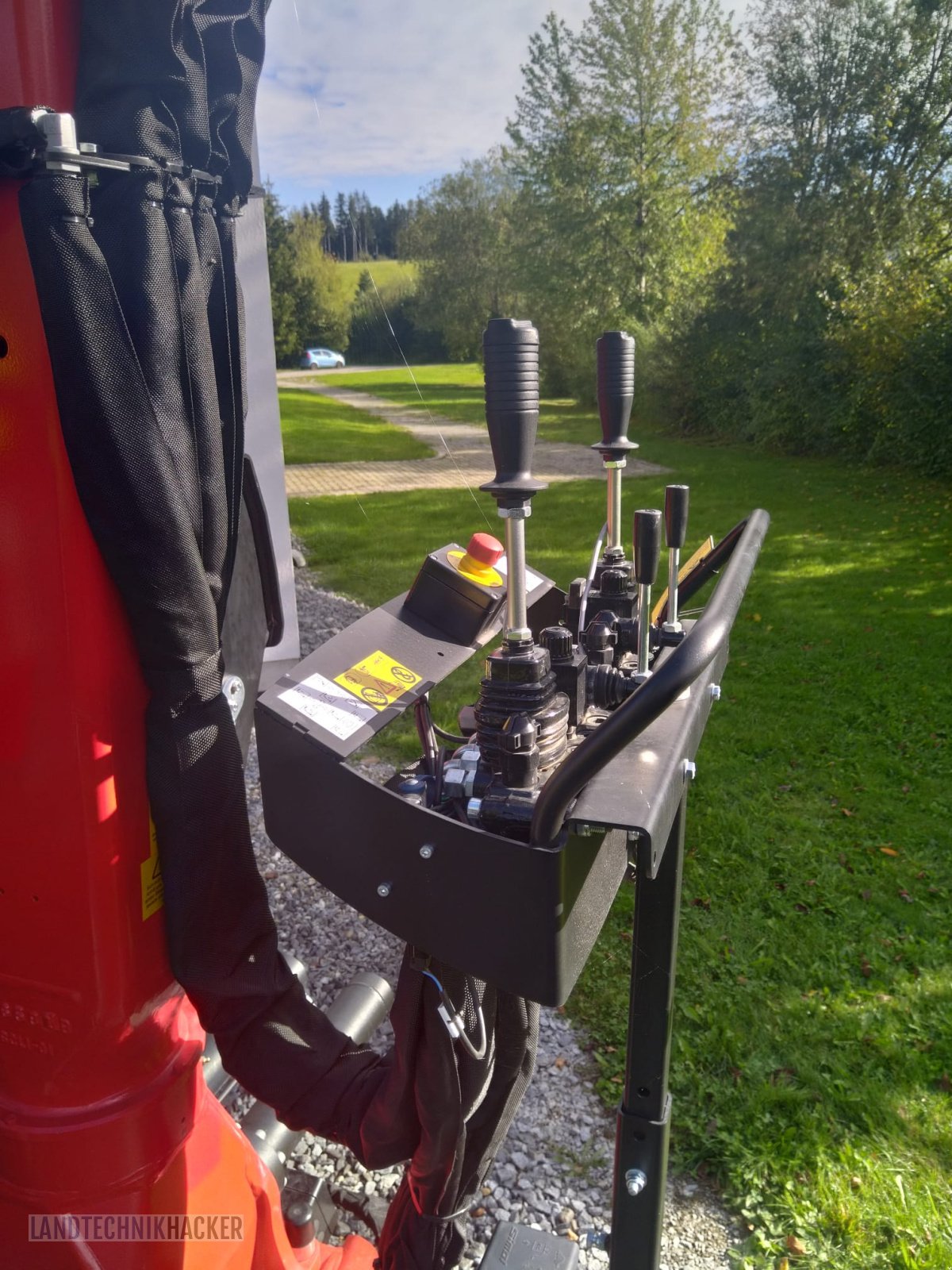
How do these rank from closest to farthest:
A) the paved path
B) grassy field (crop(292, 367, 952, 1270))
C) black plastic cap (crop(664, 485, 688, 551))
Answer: black plastic cap (crop(664, 485, 688, 551)) → grassy field (crop(292, 367, 952, 1270)) → the paved path

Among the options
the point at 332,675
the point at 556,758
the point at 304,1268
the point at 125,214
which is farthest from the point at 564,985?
the point at 304,1268

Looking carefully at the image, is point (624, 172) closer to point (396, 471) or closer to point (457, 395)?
point (396, 471)

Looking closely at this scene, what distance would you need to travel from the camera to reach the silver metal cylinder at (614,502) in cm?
144

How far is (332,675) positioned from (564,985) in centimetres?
47

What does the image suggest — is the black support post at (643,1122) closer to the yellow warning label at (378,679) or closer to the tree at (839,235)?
the yellow warning label at (378,679)

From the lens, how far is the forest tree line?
42.0 feet

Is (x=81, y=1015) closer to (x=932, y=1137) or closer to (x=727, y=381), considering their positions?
(x=932, y=1137)

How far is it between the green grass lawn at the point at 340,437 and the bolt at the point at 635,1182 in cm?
830

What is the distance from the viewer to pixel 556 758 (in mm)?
1086

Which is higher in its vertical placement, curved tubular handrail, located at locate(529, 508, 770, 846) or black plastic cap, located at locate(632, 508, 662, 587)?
black plastic cap, located at locate(632, 508, 662, 587)

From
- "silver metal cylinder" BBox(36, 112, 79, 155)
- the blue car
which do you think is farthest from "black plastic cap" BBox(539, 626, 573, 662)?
the blue car

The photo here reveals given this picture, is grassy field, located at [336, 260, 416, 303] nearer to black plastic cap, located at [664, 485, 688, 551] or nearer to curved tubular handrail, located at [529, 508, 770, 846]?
black plastic cap, located at [664, 485, 688, 551]

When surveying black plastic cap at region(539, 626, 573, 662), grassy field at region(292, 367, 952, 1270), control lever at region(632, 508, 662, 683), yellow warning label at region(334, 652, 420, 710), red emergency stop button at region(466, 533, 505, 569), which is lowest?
grassy field at region(292, 367, 952, 1270)

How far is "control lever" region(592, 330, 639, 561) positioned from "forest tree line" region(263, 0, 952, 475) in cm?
841
